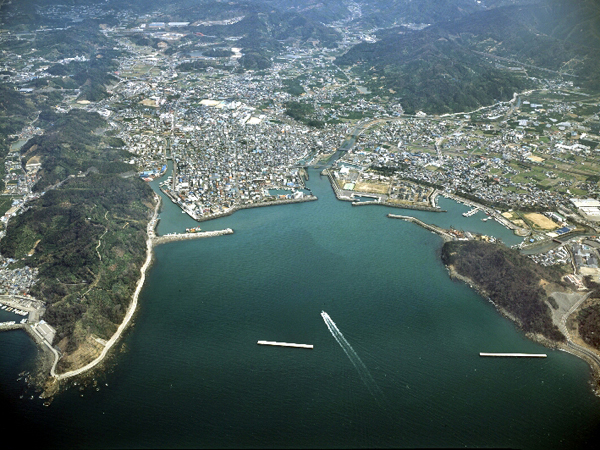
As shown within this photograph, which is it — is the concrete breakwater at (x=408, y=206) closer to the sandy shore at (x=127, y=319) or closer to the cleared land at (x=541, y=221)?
the cleared land at (x=541, y=221)

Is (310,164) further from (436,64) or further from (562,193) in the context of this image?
(436,64)

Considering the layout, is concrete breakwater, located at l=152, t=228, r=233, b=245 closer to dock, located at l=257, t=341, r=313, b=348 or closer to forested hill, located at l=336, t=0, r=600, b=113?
dock, located at l=257, t=341, r=313, b=348

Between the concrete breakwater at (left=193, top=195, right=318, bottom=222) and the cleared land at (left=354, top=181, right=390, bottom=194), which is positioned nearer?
the concrete breakwater at (left=193, top=195, right=318, bottom=222)

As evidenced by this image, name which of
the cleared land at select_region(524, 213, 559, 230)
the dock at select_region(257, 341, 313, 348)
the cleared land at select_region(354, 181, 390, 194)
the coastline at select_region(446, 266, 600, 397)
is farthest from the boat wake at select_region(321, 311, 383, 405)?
the cleared land at select_region(524, 213, 559, 230)

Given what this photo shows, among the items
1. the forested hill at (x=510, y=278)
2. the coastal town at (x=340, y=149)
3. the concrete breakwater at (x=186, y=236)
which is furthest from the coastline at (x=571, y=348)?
the concrete breakwater at (x=186, y=236)

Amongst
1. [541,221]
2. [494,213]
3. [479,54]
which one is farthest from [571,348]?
[479,54]

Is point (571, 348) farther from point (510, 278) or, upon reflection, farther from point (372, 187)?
point (372, 187)
